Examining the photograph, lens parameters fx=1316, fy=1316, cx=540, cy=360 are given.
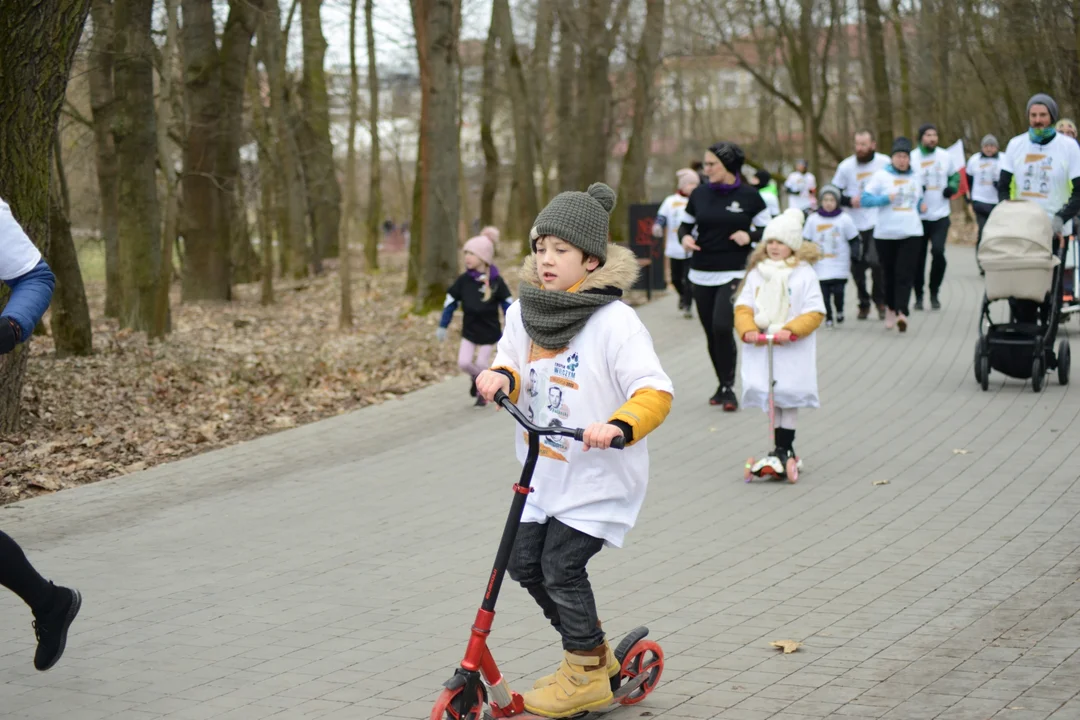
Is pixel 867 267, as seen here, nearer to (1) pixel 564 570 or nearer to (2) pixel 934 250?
(2) pixel 934 250

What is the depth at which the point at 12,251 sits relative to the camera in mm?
4898

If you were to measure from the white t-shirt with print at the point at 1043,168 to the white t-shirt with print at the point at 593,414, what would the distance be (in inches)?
357

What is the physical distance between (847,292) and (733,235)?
10708mm

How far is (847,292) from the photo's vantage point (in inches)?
841

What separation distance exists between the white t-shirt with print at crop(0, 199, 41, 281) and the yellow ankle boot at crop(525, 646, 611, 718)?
2461 mm

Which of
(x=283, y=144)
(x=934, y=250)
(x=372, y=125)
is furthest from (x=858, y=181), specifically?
(x=283, y=144)

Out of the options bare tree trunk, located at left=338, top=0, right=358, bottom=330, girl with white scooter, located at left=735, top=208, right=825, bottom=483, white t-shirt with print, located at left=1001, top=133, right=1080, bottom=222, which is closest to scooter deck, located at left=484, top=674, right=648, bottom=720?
girl with white scooter, located at left=735, top=208, right=825, bottom=483

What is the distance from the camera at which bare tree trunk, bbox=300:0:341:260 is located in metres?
31.3

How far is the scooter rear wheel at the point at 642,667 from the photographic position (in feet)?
15.7

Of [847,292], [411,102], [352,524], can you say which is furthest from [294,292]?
[352,524]

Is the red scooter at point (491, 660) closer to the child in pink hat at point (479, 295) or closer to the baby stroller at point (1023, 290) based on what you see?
the baby stroller at point (1023, 290)

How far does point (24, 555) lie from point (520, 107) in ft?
106

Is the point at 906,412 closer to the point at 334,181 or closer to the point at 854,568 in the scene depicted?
the point at 854,568

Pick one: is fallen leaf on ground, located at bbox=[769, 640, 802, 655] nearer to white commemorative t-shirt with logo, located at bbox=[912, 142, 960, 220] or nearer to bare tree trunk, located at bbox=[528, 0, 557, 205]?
white commemorative t-shirt with logo, located at bbox=[912, 142, 960, 220]
